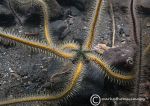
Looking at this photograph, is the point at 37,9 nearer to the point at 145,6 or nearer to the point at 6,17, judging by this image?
the point at 6,17

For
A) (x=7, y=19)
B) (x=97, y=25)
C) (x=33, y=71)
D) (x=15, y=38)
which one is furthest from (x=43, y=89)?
(x=7, y=19)

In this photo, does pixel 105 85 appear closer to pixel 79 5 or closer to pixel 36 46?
pixel 36 46

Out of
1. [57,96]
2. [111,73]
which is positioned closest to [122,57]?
[111,73]

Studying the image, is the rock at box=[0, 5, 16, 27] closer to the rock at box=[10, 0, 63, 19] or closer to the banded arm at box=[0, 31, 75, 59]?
the rock at box=[10, 0, 63, 19]

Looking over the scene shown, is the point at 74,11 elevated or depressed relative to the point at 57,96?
elevated

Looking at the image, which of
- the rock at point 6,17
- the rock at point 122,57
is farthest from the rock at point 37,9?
the rock at point 122,57

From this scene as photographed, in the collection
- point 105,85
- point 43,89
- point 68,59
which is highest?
point 68,59

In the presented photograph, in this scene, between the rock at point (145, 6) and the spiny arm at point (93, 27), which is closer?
the spiny arm at point (93, 27)

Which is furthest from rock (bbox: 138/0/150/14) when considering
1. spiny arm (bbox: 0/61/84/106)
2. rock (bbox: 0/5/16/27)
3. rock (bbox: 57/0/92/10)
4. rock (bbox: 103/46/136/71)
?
rock (bbox: 0/5/16/27)

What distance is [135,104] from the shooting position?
2484mm

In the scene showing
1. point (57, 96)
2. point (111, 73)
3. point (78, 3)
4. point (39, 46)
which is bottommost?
point (57, 96)

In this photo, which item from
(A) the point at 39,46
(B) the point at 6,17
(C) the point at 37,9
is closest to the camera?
(A) the point at 39,46

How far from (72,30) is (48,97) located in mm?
1429

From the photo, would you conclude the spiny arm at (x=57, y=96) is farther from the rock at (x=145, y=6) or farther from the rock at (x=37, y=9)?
the rock at (x=145, y=6)
